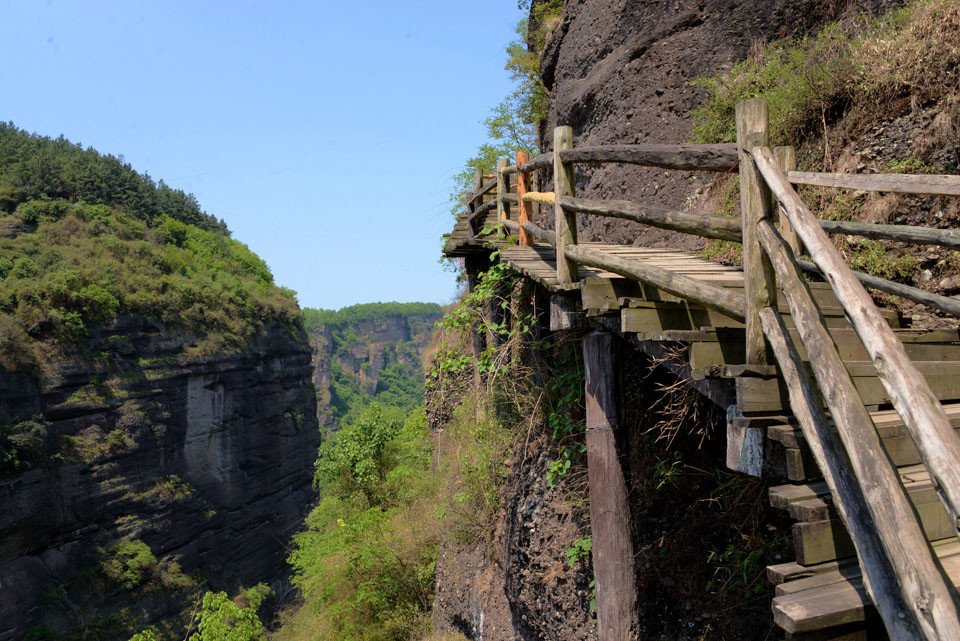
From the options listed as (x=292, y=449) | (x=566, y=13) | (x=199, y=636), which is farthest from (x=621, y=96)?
(x=292, y=449)

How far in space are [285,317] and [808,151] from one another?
178ft

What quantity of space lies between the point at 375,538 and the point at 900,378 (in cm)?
1283

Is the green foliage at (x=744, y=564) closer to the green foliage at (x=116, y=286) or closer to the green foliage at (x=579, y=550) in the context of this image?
the green foliage at (x=579, y=550)

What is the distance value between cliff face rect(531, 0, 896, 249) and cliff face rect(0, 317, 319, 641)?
32422 millimetres

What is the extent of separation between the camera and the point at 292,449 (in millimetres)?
50281

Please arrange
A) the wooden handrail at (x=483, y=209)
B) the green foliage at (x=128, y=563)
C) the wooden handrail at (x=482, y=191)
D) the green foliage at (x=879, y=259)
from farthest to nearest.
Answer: the green foliage at (x=128, y=563) → the wooden handrail at (x=482, y=191) → the wooden handrail at (x=483, y=209) → the green foliage at (x=879, y=259)

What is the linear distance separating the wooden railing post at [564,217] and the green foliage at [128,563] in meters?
36.1

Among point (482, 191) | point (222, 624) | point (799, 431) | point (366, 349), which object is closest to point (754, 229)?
point (799, 431)

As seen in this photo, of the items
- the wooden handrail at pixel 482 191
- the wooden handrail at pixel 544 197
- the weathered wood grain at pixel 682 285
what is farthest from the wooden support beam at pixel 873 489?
the wooden handrail at pixel 482 191

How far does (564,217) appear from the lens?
425 cm

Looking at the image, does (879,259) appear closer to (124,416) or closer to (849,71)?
(849,71)

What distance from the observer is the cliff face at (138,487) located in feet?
99.0

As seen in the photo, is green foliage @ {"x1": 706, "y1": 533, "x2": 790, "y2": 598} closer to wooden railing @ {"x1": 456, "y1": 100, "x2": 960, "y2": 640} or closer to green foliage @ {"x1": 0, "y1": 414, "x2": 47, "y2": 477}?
wooden railing @ {"x1": 456, "y1": 100, "x2": 960, "y2": 640}

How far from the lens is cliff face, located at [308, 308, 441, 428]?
144m
